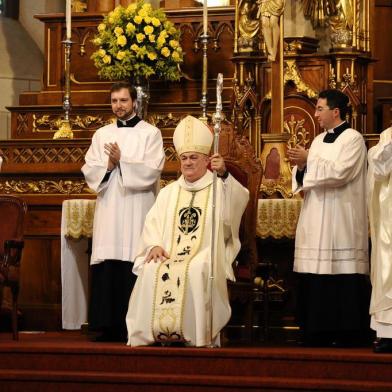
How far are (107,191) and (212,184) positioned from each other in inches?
35.6

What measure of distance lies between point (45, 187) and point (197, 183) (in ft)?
7.85

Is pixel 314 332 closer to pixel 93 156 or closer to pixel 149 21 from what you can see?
pixel 93 156

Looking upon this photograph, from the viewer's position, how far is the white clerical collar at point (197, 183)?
35.1 feet

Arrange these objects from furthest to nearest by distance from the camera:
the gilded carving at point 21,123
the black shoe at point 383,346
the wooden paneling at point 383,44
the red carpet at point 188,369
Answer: the gilded carving at point 21,123
the wooden paneling at point 383,44
the black shoe at point 383,346
the red carpet at point 188,369

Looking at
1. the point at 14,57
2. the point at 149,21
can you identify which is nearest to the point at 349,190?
the point at 149,21

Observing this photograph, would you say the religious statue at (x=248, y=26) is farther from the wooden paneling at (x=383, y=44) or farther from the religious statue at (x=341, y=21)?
the wooden paneling at (x=383, y=44)

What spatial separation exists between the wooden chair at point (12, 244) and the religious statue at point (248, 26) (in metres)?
3.01

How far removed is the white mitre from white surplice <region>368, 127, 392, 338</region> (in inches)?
45.8

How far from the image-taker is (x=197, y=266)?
1022 cm

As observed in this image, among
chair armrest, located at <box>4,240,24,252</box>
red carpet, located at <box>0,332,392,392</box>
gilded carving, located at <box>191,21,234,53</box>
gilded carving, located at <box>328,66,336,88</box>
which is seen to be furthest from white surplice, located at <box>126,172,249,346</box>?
gilded carving, located at <box>191,21,234,53</box>

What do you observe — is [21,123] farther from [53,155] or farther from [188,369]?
[188,369]

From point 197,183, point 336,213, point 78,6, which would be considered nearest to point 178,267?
point 197,183

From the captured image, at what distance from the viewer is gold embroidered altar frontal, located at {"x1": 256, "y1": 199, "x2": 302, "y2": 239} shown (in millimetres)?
11266

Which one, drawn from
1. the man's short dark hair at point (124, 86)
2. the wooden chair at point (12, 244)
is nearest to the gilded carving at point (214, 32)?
the man's short dark hair at point (124, 86)
